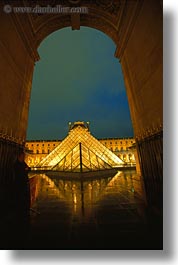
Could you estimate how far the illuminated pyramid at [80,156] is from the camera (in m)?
12.5

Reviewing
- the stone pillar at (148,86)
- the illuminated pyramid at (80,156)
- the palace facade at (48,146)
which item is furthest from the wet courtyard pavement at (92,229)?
the palace facade at (48,146)

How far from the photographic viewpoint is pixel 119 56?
565 cm

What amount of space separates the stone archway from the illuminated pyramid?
782 centimetres

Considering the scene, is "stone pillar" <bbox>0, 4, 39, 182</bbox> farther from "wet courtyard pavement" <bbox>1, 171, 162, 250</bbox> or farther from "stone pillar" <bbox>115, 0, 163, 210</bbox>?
"stone pillar" <bbox>115, 0, 163, 210</bbox>

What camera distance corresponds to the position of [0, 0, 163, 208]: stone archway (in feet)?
10.7

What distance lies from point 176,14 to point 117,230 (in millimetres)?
3680

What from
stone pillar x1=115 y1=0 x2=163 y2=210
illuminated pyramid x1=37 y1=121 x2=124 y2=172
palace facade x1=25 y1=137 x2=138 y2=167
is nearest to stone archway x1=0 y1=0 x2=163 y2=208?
stone pillar x1=115 y1=0 x2=163 y2=210

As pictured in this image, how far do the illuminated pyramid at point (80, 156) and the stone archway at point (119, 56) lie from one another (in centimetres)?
782

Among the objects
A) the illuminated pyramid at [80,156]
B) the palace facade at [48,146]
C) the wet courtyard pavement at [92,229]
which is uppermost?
the palace facade at [48,146]

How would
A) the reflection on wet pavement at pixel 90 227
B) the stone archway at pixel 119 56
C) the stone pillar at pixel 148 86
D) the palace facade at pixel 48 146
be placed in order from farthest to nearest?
the palace facade at pixel 48 146
the stone archway at pixel 119 56
the stone pillar at pixel 148 86
the reflection on wet pavement at pixel 90 227

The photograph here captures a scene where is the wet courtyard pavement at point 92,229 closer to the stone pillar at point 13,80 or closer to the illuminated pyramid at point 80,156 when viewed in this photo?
the stone pillar at point 13,80

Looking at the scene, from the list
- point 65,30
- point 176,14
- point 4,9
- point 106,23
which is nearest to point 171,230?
point 176,14

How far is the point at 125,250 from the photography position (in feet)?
7.20

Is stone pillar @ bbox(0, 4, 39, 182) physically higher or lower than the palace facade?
lower
